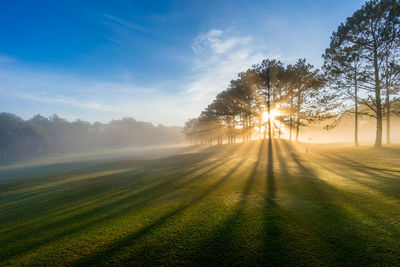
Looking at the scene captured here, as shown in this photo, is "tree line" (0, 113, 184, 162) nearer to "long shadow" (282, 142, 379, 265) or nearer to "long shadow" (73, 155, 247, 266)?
"long shadow" (73, 155, 247, 266)

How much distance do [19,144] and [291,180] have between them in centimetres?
9033

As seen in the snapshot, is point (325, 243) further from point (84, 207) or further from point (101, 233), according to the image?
point (84, 207)

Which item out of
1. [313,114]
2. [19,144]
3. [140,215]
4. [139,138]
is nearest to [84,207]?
[140,215]

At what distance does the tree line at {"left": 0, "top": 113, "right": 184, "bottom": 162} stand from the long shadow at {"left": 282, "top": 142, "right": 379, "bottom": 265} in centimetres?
8807

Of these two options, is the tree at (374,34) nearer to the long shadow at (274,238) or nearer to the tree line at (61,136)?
the long shadow at (274,238)

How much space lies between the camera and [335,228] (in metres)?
3.84

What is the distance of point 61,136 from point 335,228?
113m

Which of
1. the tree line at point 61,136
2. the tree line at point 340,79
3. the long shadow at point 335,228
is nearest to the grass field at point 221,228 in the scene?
the long shadow at point 335,228

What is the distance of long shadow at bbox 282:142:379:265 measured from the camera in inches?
115

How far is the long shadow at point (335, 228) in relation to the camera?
9.57ft

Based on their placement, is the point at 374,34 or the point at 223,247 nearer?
the point at 223,247

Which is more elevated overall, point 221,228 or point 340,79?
point 340,79

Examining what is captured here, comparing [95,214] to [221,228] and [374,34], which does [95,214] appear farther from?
[374,34]

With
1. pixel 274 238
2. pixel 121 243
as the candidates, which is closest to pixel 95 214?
pixel 121 243
